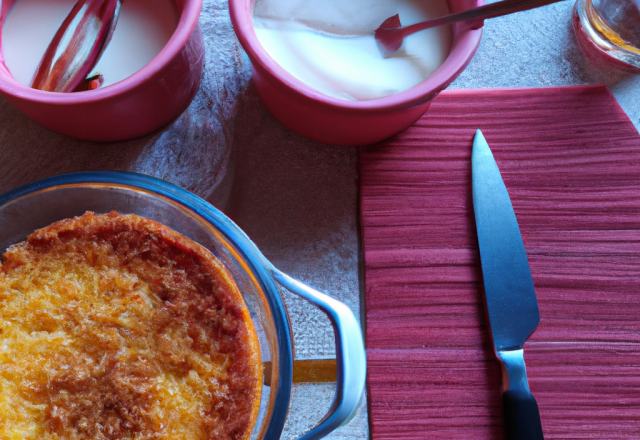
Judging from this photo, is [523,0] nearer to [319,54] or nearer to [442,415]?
[319,54]

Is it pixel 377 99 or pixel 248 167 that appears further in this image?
pixel 248 167

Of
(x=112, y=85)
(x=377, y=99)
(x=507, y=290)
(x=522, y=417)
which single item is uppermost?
(x=112, y=85)

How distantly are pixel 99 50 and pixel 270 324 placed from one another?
1.53 ft

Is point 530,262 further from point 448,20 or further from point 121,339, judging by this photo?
point 121,339

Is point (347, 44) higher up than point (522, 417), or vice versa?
point (347, 44)

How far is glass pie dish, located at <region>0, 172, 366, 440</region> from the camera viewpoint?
0.67 metres

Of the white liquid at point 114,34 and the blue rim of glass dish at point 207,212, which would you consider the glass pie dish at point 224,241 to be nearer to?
the blue rim of glass dish at point 207,212

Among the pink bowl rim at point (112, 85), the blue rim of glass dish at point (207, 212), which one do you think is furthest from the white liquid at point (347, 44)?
the blue rim of glass dish at point (207, 212)

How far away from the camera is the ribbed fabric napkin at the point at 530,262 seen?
78cm

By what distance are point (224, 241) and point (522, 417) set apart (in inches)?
20.1

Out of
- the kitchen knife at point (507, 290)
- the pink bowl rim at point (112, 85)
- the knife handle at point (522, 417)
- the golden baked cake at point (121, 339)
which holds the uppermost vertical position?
the pink bowl rim at point (112, 85)

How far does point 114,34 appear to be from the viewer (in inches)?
28.8

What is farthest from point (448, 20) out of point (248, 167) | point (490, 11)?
point (248, 167)

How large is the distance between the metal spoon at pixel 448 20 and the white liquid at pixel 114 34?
307 mm
